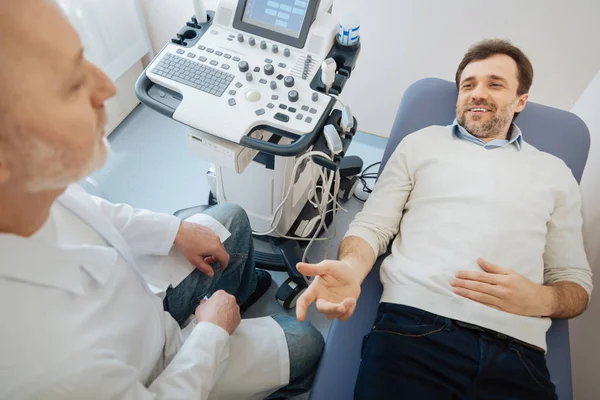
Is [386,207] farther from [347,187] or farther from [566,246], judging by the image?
[347,187]

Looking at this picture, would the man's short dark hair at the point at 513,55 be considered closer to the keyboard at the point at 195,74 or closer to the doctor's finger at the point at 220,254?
the keyboard at the point at 195,74

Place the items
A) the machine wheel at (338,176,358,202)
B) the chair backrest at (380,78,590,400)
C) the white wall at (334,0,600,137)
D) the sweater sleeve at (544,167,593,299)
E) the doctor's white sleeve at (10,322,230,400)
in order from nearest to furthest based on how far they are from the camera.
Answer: the doctor's white sleeve at (10,322,230,400), the sweater sleeve at (544,167,593,299), the chair backrest at (380,78,590,400), the white wall at (334,0,600,137), the machine wheel at (338,176,358,202)

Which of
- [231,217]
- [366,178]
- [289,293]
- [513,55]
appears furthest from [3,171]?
[366,178]

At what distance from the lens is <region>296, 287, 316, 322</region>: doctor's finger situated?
0.86 metres

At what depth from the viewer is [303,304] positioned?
2.86 feet

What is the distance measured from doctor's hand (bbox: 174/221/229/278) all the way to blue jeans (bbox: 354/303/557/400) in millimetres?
503

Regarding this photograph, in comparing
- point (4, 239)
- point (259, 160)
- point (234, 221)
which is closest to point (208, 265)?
point (234, 221)

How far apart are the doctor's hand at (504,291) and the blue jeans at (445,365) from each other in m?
0.08

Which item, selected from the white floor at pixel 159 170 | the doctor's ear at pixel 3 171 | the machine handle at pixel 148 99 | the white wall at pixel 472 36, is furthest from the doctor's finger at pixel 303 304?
the white wall at pixel 472 36

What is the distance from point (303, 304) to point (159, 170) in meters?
1.52

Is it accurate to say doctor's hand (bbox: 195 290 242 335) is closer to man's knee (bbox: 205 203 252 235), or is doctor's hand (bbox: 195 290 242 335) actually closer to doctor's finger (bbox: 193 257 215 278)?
doctor's finger (bbox: 193 257 215 278)

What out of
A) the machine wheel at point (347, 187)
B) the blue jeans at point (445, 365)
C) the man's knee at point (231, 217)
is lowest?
the machine wheel at point (347, 187)

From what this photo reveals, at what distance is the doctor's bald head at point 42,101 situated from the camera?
538 millimetres

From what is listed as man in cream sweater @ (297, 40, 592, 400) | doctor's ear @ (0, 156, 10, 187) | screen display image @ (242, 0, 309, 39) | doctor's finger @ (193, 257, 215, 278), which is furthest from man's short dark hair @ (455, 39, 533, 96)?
doctor's ear @ (0, 156, 10, 187)
